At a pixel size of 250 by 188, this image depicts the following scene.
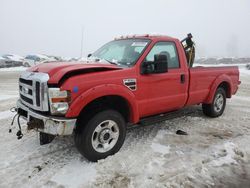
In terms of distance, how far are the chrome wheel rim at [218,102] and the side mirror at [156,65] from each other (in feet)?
8.51

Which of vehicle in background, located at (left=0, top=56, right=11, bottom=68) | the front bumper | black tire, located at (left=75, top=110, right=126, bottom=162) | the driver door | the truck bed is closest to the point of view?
the front bumper

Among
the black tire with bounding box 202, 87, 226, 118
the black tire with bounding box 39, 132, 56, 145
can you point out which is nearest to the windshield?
the black tire with bounding box 39, 132, 56, 145

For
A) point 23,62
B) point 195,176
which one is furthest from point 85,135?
point 23,62

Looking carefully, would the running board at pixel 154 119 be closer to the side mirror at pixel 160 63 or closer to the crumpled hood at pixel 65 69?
Answer: the side mirror at pixel 160 63

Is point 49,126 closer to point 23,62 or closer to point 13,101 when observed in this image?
point 13,101

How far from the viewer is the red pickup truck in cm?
365

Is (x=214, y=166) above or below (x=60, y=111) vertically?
below

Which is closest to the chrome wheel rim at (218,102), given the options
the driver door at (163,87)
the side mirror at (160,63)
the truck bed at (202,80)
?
the truck bed at (202,80)

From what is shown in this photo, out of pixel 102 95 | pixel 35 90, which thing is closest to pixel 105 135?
pixel 102 95

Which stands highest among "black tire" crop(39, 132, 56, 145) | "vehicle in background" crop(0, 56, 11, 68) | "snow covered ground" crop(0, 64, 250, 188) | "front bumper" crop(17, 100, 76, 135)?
"vehicle in background" crop(0, 56, 11, 68)

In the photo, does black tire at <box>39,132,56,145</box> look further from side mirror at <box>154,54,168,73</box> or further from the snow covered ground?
side mirror at <box>154,54,168,73</box>

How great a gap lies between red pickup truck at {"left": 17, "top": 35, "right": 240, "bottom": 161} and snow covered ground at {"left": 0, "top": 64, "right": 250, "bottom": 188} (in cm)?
32

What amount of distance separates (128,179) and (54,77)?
5.59 feet

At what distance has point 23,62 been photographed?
27969mm
